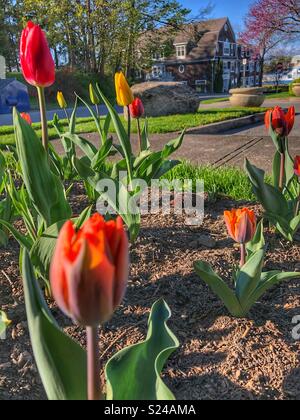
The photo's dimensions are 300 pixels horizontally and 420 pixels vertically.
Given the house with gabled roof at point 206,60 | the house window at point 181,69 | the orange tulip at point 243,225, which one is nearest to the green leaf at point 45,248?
the orange tulip at point 243,225

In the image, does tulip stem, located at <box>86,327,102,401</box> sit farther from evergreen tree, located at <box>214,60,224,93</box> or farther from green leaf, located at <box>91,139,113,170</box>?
evergreen tree, located at <box>214,60,224,93</box>

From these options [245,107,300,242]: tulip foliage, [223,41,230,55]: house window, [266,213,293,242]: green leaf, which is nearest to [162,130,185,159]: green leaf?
[245,107,300,242]: tulip foliage

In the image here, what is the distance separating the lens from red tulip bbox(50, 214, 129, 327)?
0.56 metres

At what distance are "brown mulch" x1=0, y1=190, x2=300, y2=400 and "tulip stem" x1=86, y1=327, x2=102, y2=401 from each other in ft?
1.78

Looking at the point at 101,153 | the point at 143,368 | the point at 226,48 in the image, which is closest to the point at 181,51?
the point at 226,48

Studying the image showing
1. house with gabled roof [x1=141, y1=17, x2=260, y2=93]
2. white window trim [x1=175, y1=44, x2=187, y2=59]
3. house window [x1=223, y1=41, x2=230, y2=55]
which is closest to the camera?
house with gabled roof [x1=141, y1=17, x2=260, y2=93]

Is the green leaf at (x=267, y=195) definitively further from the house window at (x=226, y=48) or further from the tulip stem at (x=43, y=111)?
the house window at (x=226, y=48)

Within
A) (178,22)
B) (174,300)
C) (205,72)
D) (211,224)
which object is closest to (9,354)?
(174,300)

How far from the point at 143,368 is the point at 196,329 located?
58 cm

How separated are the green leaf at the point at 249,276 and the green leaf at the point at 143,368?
0.46 metres

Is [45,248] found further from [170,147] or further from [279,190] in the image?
[279,190]

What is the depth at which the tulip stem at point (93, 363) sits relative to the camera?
2.19 feet

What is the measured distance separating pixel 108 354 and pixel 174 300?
0.38 m

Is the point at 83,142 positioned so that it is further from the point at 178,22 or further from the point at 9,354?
the point at 178,22
